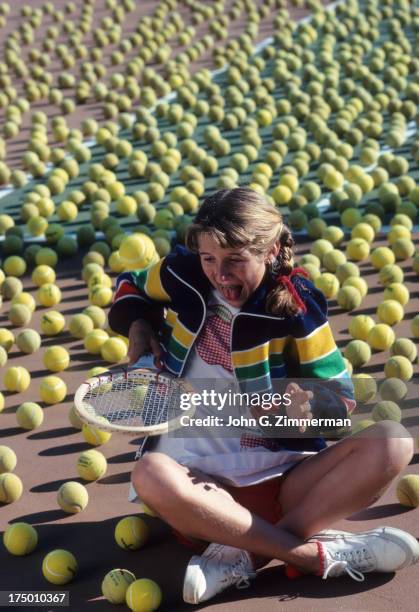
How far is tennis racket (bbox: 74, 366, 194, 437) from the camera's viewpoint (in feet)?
12.1

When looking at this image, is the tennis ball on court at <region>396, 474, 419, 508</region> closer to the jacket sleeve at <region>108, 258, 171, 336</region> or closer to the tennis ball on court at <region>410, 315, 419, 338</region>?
the jacket sleeve at <region>108, 258, 171, 336</region>

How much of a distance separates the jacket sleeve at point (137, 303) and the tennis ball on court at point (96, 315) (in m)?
1.90

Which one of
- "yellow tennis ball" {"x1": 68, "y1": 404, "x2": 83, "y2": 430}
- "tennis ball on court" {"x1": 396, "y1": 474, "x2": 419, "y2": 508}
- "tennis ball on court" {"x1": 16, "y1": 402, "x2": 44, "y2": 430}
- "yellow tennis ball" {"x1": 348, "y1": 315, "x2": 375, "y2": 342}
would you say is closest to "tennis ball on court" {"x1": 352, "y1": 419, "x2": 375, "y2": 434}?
"tennis ball on court" {"x1": 396, "y1": 474, "x2": 419, "y2": 508}

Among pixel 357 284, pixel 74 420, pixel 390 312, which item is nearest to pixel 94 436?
pixel 74 420

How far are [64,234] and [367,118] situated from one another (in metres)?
3.46

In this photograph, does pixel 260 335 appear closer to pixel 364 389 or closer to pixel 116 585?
pixel 116 585

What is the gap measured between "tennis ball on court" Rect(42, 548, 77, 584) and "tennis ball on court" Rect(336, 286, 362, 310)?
9.45 feet

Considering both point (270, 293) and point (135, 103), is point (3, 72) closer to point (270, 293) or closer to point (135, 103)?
point (135, 103)

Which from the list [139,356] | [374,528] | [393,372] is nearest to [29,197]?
[393,372]

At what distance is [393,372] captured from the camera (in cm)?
538

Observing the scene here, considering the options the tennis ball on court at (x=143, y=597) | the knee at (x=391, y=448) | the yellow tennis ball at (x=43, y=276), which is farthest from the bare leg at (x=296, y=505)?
the yellow tennis ball at (x=43, y=276)

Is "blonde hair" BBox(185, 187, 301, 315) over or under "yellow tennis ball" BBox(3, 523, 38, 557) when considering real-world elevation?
over

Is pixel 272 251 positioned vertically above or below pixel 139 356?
above

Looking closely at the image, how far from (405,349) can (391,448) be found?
1933mm
